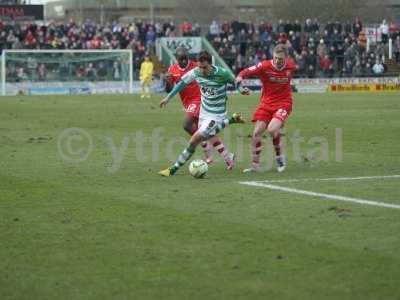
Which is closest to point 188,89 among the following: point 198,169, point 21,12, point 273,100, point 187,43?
point 273,100

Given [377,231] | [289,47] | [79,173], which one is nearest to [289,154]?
[79,173]

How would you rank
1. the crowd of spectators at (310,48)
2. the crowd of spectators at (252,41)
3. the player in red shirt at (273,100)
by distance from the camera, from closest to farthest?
the player in red shirt at (273,100) → the crowd of spectators at (252,41) → the crowd of spectators at (310,48)

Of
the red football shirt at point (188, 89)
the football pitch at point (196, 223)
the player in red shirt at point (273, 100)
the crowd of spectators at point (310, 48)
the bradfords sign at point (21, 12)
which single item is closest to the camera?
the football pitch at point (196, 223)

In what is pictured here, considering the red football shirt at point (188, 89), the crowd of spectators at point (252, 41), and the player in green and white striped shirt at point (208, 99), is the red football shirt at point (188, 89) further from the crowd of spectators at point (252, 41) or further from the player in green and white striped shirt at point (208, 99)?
the crowd of spectators at point (252, 41)

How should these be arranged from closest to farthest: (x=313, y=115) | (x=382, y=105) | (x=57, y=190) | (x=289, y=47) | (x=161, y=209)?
(x=161, y=209) → (x=57, y=190) → (x=313, y=115) → (x=382, y=105) → (x=289, y=47)

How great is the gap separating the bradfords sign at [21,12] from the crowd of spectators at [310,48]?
436 inches

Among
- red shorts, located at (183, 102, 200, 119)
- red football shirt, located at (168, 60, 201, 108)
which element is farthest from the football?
red football shirt, located at (168, 60, 201, 108)

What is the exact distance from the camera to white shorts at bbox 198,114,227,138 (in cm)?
1481

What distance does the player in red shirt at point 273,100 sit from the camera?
50.8ft

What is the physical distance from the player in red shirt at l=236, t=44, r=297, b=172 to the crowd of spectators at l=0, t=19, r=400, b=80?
34155 mm

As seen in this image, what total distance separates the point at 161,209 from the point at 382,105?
24131 millimetres

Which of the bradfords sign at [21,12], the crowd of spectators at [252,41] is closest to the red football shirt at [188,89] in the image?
the crowd of spectators at [252,41]

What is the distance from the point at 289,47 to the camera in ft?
167

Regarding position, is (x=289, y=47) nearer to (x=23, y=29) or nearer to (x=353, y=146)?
(x=23, y=29)
